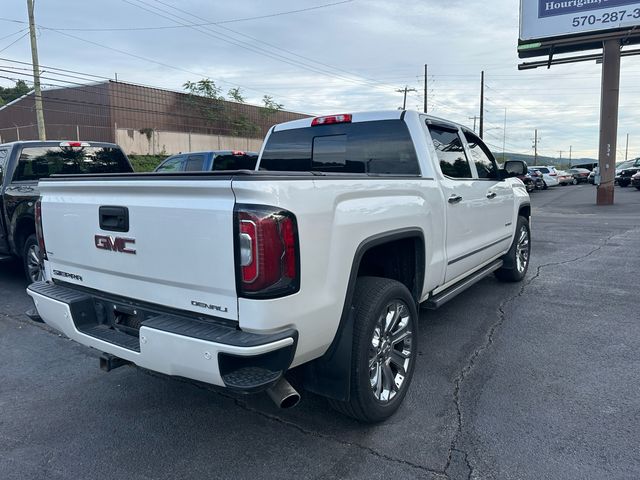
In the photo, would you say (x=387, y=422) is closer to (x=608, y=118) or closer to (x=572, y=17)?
(x=608, y=118)

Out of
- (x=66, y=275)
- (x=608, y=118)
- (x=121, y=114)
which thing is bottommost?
(x=66, y=275)

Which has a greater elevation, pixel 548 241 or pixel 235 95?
pixel 235 95

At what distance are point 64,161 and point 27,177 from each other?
0.53m

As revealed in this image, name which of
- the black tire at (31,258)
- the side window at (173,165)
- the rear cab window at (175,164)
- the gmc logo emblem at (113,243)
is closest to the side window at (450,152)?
the gmc logo emblem at (113,243)

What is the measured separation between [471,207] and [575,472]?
2516 millimetres

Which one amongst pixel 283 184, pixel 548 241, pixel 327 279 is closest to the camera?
pixel 283 184

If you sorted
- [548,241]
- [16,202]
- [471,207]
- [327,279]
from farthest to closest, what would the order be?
[548,241], [16,202], [471,207], [327,279]

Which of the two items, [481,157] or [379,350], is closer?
[379,350]

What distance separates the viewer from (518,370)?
403 cm

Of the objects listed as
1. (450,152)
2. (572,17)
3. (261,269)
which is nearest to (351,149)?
(450,152)

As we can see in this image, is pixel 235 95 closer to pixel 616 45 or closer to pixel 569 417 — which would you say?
pixel 616 45

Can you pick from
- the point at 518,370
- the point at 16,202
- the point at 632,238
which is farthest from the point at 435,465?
the point at 632,238

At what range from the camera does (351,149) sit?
→ 4488 millimetres

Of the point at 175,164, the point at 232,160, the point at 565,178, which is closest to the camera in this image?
the point at 232,160
